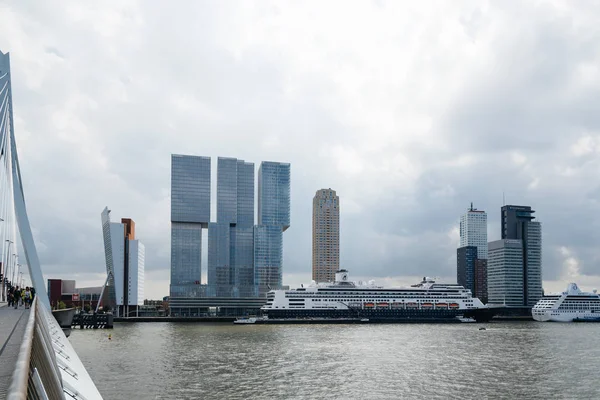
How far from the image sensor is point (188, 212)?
627 ft

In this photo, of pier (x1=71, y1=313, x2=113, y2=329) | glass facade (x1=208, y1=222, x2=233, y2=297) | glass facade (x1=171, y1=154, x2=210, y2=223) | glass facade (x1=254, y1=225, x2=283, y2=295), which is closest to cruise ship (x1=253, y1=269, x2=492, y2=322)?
pier (x1=71, y1=313, x2=113, y2=329)

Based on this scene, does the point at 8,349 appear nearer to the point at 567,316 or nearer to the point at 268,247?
the point at 567,316

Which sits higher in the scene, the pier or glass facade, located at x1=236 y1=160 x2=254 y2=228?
glass facade, located at x1=236 y1=160 x2=254 y2=228

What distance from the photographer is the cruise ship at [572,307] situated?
15275 centimetres

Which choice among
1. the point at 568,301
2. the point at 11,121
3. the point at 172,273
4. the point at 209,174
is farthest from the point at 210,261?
the point at 11,121

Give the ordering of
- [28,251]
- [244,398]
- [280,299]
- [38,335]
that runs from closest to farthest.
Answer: [38,335] → [244,398] → [28,251] → [280,299]

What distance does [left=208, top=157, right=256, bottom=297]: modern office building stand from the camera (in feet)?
633

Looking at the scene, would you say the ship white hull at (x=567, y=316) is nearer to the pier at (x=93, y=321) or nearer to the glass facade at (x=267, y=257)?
the glass facade at (x=267, y=257)

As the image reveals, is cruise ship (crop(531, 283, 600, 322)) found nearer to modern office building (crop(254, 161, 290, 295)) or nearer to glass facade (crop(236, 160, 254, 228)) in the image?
modern office building (crop(254, 161, 290, 295))

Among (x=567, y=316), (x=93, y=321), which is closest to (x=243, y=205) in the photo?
(x=93, y=321)

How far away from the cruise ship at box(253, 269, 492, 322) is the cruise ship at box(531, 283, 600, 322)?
27.8 meters

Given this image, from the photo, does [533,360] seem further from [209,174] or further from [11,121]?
[209,174]

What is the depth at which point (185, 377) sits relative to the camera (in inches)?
1389

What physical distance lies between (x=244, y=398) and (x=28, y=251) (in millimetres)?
14733
